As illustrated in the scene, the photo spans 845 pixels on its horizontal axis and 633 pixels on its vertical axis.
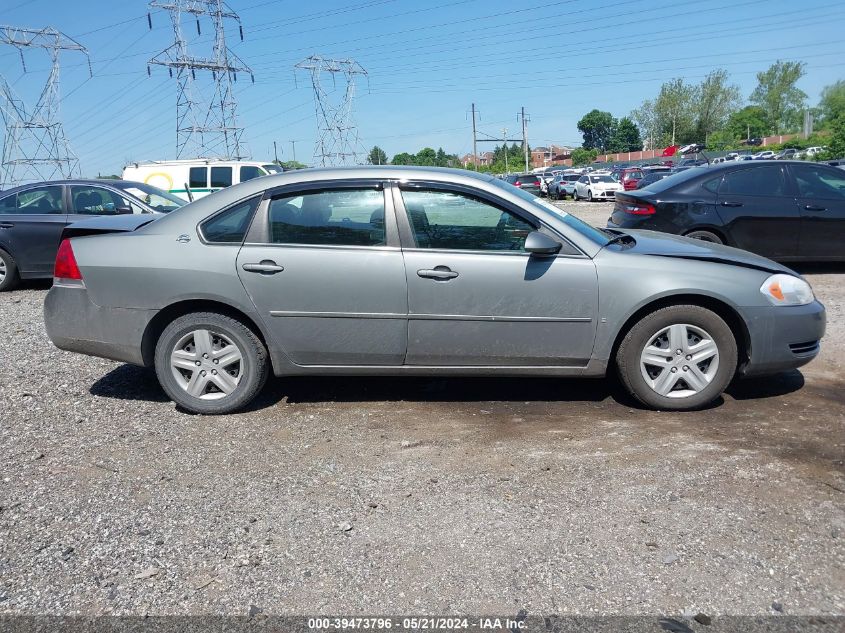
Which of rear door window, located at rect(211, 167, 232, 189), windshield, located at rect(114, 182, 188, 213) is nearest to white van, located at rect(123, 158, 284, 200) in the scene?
rear door window, located at rect(211, 167, 232, 189)

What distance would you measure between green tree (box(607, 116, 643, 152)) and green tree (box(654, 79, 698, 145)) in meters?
29.9

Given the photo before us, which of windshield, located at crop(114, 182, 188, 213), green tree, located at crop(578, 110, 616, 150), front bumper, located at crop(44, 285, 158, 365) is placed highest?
green tree, located at crop(578, 110, 616, 150)

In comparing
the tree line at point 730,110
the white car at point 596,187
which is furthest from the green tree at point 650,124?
the white car at point 596,187

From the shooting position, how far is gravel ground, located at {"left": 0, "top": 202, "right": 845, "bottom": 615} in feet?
8.82

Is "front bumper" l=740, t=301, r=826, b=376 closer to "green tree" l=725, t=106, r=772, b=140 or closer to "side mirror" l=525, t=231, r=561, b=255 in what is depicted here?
"side mirror" l=525, t=231, r=561, b=255

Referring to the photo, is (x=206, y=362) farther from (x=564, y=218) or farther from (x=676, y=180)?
(x=676, y=180)

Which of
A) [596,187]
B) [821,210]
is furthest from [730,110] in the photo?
[821,210]

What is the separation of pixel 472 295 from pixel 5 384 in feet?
12.2

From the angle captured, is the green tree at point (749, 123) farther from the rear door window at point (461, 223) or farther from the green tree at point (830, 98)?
the rear door window at point (461, 223)

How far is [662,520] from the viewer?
3.14m

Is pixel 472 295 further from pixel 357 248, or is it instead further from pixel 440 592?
pixel 440 592

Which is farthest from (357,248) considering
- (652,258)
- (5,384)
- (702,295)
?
(5,384)

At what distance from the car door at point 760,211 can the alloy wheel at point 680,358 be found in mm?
4639

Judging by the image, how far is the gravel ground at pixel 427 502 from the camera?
8.82 feet
